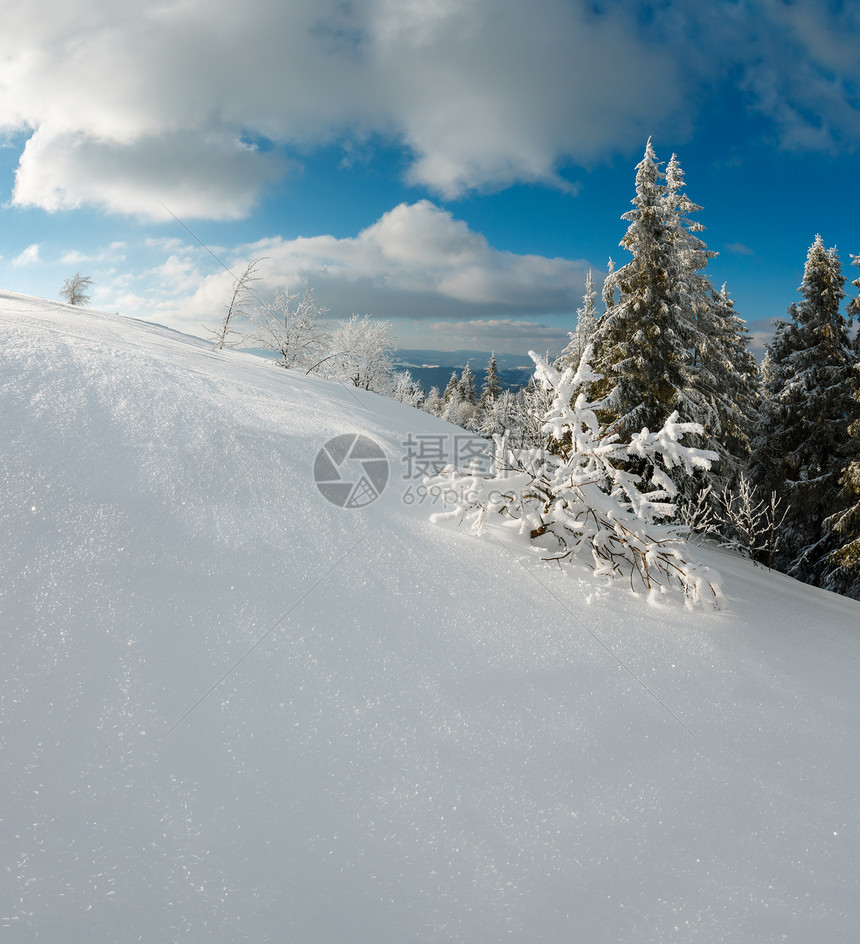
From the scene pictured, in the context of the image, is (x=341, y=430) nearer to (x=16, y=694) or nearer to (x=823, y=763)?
(x=16, y=694)

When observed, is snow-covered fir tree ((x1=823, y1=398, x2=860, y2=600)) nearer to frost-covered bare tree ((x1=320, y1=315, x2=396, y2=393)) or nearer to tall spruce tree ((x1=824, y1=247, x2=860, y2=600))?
tall spruce tree ((x1=824, y1=247, x2=860, y2=600))

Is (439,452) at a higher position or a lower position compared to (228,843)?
higher

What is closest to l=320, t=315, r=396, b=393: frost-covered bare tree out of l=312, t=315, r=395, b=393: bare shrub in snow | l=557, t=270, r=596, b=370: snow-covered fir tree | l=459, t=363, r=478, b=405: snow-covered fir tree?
l=312, t=315, r=395, b=393: bare shrub in snow

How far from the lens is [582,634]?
275 centimetres

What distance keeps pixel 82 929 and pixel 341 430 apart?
350 cm

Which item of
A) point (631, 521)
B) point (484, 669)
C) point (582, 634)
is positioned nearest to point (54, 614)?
point (484, 669)

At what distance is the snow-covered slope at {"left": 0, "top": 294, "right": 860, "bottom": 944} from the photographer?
4.95ft

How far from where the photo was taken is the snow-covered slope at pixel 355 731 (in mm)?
1509

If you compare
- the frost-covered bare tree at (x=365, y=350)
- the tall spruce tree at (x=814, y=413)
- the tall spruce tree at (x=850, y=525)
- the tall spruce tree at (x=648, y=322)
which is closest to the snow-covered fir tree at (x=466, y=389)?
the frost-covered bare tree at (x=365, y=350)

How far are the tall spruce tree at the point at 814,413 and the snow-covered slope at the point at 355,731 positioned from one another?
13066 millimetres

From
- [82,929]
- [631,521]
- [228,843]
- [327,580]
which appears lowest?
[82,929]

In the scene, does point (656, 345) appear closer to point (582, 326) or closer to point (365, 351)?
point (582, 326)

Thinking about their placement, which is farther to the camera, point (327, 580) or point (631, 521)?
point (631, 521)

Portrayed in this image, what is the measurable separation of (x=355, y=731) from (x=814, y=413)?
16.3m
